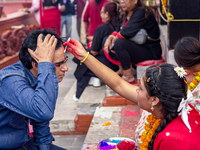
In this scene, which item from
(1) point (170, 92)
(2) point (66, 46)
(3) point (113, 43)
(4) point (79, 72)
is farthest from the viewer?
(4) point (79, 72)

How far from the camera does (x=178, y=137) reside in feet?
5.08

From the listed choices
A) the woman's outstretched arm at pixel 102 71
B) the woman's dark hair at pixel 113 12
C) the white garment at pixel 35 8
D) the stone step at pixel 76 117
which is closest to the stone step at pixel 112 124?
the stone step at pixel 76 117

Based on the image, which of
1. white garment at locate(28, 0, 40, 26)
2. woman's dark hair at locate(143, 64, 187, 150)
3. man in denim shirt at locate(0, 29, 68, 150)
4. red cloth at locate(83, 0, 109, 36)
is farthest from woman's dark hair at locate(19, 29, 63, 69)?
white garment at locate(28, 0, 40, 26)

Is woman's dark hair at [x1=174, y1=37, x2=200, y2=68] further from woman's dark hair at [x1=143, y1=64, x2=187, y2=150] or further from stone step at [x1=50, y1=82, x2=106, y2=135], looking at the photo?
stone step at [x1=50, y1=82, x2=106, y2=135]

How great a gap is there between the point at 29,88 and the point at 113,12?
2999 millimetres

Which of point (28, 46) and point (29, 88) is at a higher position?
point (28, 46)

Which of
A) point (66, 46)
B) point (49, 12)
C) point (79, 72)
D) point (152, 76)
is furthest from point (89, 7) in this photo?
point (152, 76)

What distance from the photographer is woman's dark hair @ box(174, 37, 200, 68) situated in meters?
2.49

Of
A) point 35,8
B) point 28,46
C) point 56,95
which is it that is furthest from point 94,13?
point 56,95

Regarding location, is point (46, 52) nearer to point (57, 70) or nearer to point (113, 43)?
point (57, 70)

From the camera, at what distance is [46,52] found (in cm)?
173

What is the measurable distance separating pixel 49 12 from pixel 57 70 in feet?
18.9

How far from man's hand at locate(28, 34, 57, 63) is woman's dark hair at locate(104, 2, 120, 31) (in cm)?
272

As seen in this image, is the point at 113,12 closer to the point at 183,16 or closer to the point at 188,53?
the point at 183,16
